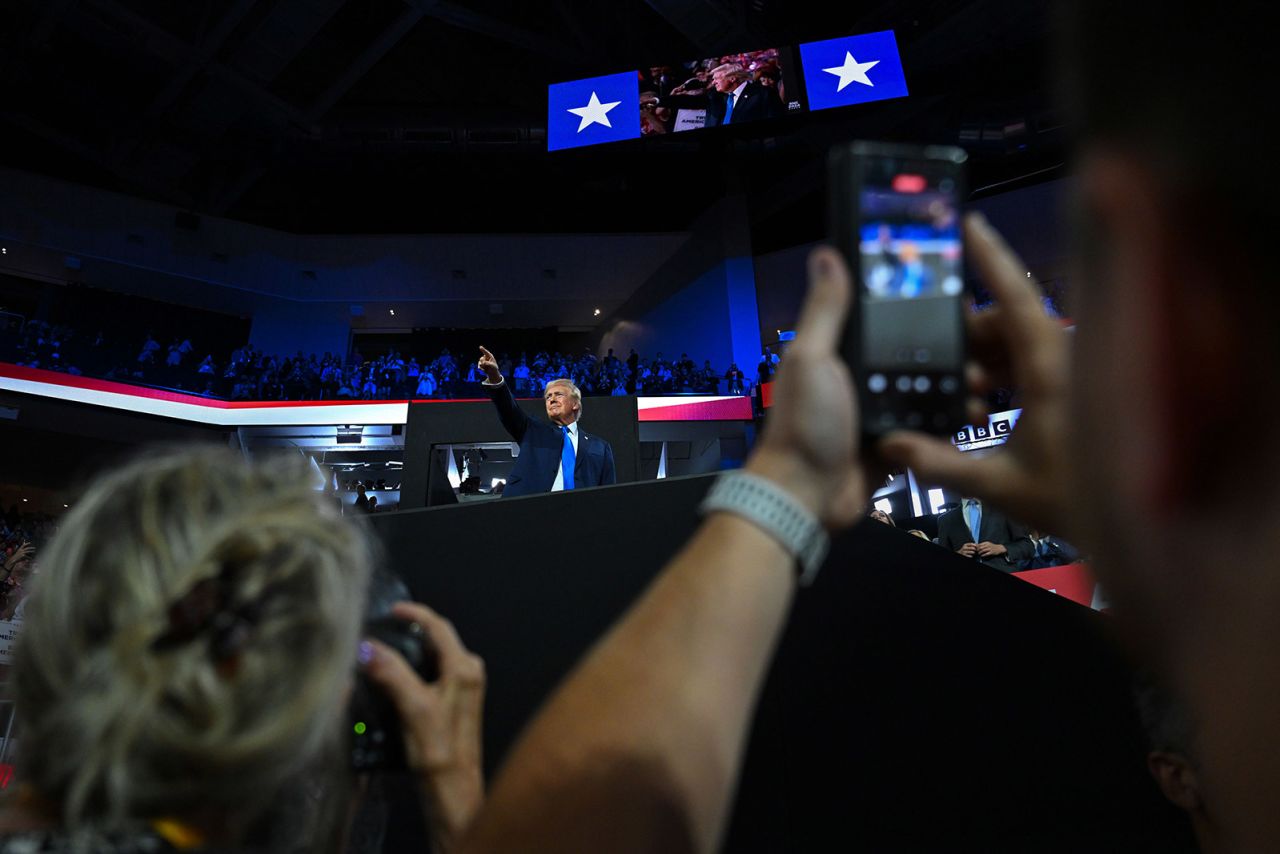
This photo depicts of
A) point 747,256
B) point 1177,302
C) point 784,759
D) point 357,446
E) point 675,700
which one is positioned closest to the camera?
point 1177,302

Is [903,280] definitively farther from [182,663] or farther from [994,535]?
[994,535]

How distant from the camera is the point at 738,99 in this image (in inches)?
436

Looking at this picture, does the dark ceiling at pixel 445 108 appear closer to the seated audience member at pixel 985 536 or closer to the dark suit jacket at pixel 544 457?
the seated audience member at pixel 985 536

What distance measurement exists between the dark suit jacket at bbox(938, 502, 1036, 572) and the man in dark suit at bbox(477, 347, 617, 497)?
1962mm

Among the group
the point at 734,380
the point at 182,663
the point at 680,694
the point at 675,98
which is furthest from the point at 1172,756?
the point at 675,98

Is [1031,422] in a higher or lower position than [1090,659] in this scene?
higher

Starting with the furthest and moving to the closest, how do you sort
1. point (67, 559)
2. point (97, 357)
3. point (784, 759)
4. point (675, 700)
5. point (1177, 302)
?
point (97, 357) → point (784, 759) → point (67, 559) → point (675, 700) → point (1177, 302)

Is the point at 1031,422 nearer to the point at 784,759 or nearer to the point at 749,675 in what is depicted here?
the point at 749,675

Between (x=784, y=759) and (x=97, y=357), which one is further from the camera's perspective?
(x=97, y=357)

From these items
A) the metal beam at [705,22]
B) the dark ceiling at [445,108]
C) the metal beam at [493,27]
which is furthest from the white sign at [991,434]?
the metal beam at [493,27]

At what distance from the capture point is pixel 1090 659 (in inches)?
47.3

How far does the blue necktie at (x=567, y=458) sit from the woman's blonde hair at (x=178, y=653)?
132 inches

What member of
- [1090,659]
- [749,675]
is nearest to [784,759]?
[1090,659]

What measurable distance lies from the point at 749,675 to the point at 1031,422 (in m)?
0.29
